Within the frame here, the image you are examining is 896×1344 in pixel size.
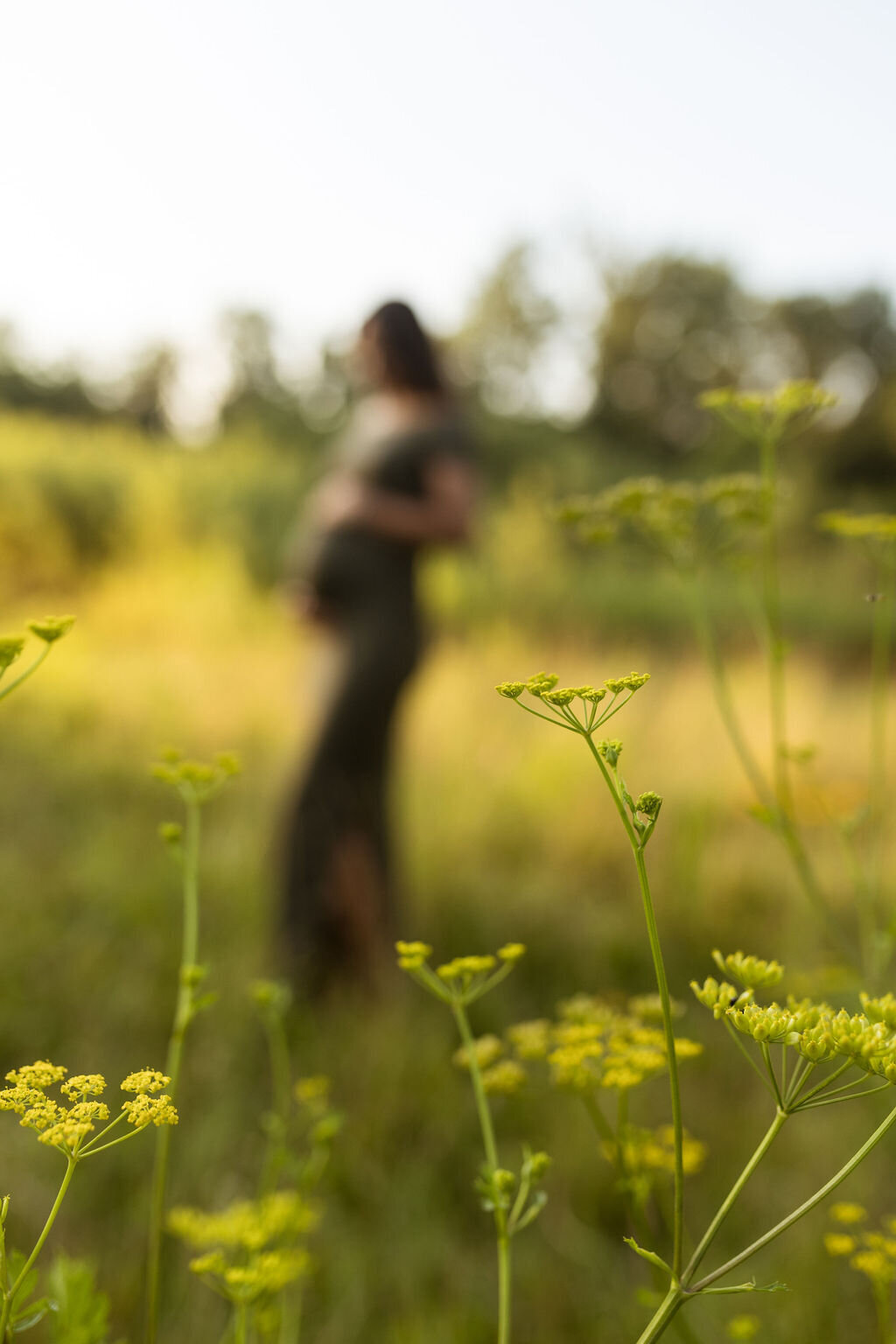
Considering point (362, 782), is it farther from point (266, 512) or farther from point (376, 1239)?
point (266, 512)

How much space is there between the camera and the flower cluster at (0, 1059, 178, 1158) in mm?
408

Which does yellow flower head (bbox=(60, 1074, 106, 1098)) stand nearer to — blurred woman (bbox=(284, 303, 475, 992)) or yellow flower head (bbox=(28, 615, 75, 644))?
yellow flower head (bbox=(28, 615, 75, 644))

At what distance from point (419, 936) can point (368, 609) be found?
125cm

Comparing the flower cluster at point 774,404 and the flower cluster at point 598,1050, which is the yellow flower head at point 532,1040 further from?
the flower cluster at point 774,404

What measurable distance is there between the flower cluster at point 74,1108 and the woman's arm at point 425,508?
238 cm

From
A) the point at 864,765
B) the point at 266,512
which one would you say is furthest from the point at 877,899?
the point at 266,512

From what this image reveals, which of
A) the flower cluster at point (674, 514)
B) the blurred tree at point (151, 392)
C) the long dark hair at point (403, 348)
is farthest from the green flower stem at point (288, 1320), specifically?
the blurred tree at point (151, 392)

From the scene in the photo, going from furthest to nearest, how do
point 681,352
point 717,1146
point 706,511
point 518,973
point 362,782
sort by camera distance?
1. point 681,352
2. point 518,973
3. point 362,782
4. point 717,1146
5. point 706,511

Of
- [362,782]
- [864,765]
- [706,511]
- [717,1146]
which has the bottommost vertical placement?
[864,765]

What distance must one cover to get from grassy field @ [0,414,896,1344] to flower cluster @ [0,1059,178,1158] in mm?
944

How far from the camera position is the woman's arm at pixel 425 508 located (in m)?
2.75

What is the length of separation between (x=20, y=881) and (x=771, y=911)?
2891 millimetres

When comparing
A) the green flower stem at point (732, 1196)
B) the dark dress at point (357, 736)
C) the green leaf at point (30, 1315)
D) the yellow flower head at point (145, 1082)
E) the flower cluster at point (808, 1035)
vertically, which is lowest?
the dark dress at point (357, 736)

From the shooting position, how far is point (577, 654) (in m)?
7.77
